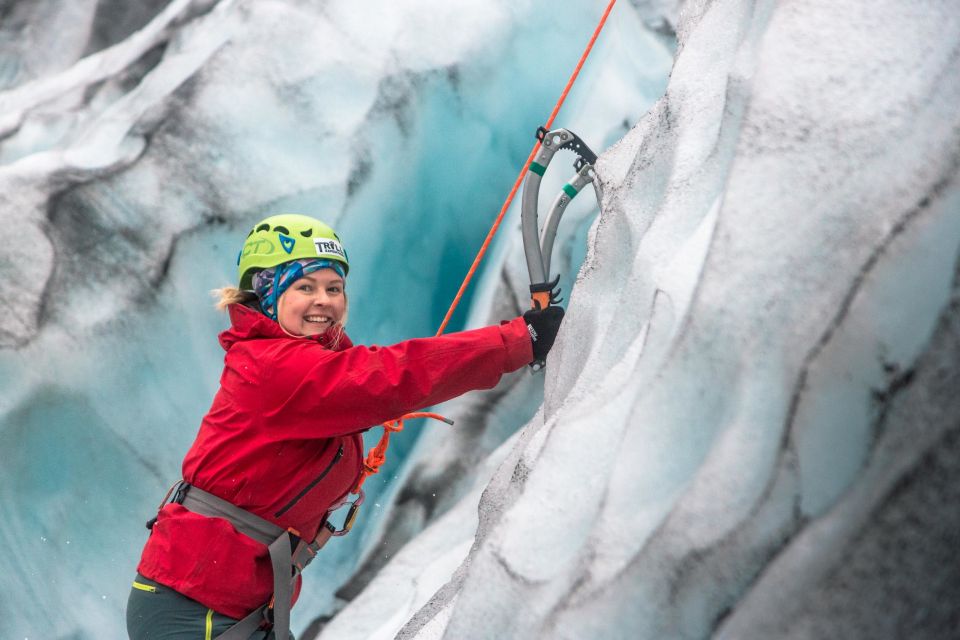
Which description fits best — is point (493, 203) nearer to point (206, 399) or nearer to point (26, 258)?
point (206, 399)

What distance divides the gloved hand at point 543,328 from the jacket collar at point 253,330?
39 cm

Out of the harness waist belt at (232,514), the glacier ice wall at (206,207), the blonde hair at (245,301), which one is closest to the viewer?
the harness waist belt at (232,514)

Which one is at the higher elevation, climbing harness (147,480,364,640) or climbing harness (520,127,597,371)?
climbing harness (520,127,597,371)

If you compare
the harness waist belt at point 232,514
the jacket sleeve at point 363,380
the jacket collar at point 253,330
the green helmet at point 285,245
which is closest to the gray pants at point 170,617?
the harness waist belt at point 232,514

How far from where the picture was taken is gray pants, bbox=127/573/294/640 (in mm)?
1645

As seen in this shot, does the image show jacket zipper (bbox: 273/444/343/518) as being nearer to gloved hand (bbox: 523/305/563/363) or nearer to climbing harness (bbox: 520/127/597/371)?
gloved hand (bbox: 523/305/563/363)

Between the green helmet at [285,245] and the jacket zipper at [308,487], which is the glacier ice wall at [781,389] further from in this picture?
the green helmet at [285,245]

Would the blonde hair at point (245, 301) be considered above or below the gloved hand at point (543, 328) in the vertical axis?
above

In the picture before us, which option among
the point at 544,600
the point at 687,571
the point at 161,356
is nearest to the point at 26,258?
the point at 161,356

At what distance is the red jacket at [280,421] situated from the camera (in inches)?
61.9

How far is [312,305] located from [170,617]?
0.62 m

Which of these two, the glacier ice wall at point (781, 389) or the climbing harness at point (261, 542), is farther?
the climbing harness at point (261, 542)

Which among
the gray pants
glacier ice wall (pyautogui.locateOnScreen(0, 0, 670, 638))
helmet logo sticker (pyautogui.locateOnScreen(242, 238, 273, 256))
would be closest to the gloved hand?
helmet logo sticker (pyautogui.locateOnScreen(242, 238, 273, 256))

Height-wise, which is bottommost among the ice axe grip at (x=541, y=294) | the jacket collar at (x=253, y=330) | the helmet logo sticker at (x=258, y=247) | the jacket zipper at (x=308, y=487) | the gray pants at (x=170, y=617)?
the gray pants at (x=170, y=617)
